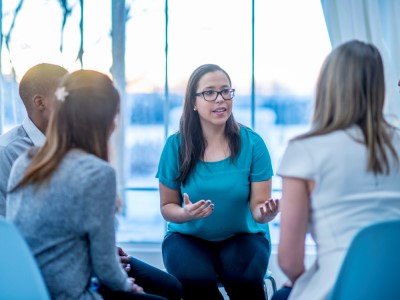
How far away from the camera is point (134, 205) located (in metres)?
3.85

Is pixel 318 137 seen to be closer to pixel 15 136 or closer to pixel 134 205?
pixel 15 136

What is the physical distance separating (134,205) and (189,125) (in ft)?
3.73

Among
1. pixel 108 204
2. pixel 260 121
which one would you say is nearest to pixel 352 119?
pixel 108 204

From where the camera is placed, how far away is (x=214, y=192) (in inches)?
108

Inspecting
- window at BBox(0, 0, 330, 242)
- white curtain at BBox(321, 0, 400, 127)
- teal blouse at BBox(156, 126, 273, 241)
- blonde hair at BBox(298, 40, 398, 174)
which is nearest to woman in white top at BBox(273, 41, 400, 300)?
blonde hair at BBox(298, 40, 398, 174)

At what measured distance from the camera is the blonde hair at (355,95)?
1707 mm

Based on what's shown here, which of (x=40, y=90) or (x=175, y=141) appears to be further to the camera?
(x=175, y=141)

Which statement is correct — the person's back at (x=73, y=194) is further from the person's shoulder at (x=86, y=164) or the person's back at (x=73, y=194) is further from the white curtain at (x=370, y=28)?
the white curtain at (x=370, y=28)

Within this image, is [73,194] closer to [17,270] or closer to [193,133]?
[17,270]

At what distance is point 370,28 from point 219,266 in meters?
1.52

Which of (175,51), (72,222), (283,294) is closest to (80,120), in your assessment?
(72,222)

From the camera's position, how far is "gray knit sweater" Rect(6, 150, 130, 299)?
1684 millimetres

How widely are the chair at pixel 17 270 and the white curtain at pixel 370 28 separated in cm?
223

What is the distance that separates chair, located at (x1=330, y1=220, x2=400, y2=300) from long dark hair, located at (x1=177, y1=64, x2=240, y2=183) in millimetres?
1263
